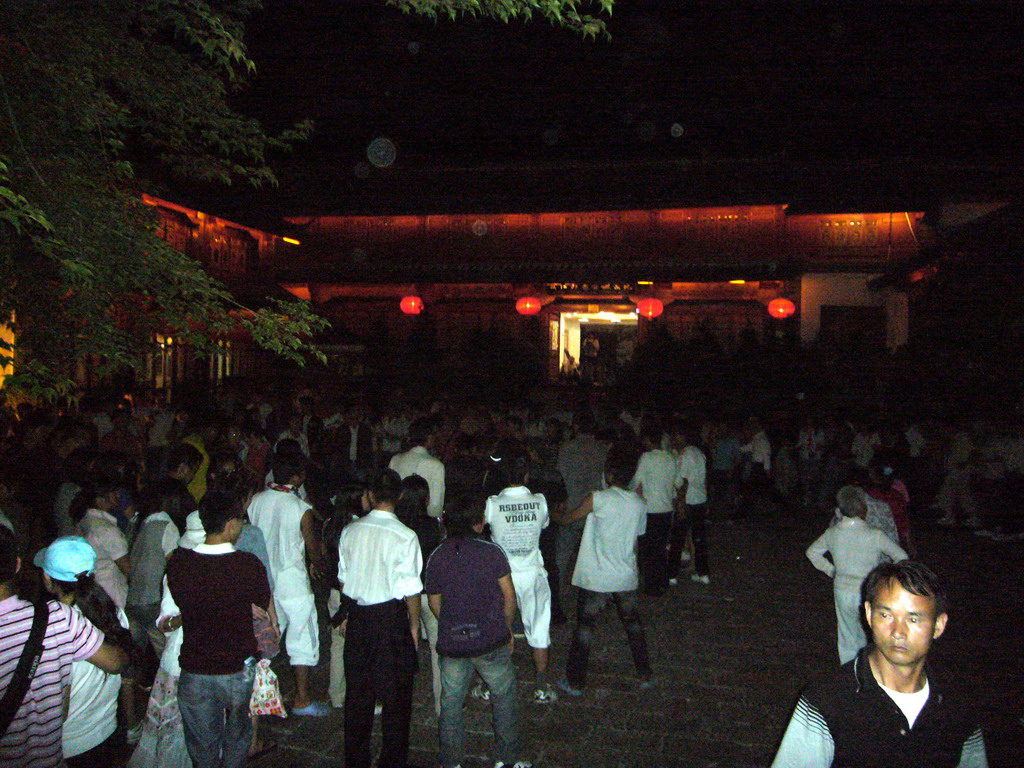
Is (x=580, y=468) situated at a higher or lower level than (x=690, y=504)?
higher

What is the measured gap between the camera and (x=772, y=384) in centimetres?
1705

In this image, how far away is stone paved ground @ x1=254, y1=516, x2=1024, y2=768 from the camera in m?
4.59

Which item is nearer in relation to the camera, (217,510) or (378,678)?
(217,510)

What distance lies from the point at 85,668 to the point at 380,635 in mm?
1350

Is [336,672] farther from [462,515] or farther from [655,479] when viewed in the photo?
[655,479]

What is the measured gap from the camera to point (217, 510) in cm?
351

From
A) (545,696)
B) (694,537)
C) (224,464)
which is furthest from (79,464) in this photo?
(694,537)

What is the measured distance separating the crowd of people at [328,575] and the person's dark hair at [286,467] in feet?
0.04

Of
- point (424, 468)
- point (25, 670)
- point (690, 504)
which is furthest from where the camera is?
point (690, 504)

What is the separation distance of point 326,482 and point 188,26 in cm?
598

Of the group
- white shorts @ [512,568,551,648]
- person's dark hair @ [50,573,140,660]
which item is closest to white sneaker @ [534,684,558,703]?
white shorts @ [512,568,551,648]

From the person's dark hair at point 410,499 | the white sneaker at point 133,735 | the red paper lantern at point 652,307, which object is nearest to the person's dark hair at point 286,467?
the person's dark hair at point 410,499

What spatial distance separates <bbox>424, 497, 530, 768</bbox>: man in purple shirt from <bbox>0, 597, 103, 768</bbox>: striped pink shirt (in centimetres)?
174

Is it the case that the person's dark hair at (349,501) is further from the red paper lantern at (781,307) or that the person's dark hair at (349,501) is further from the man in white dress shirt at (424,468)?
the red paper lantern at (781,307)
